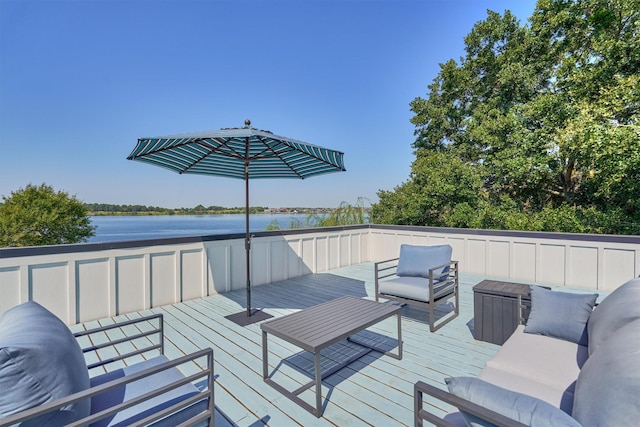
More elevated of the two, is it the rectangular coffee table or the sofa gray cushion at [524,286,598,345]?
the sofa gray cushion at [524,286,598,345]

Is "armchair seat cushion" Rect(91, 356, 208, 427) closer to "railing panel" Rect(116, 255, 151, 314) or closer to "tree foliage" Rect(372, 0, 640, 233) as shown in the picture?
"railing panel" Rect(116, 255, 151, 314)

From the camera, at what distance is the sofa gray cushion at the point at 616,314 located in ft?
4.44

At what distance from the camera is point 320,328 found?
226cm

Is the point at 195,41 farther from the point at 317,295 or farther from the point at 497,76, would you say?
the point at 497,76

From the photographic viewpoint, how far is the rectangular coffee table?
1.99 m

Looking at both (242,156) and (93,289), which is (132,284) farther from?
(242,156)

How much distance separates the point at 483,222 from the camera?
7.74 meters

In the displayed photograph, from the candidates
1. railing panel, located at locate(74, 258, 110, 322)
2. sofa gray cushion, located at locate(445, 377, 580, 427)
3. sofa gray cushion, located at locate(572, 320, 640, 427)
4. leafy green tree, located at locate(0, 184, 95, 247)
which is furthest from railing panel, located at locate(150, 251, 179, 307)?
leafy green tree, located at locate(0, 184, 95, 247)

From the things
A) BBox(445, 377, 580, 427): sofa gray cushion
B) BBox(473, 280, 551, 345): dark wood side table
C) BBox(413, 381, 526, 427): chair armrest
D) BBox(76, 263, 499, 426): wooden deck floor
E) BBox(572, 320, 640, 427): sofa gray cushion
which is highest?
BBox(572, 320, 640, 427): sofa gray cushion

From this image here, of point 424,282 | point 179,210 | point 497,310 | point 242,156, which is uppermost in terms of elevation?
point 242,156

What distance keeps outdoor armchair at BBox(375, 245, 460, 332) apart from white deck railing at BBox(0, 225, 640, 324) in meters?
2.36

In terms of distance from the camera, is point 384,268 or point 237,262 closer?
point 384,268

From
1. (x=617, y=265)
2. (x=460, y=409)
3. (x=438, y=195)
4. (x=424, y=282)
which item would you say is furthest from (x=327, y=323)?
(x=438, y=195)

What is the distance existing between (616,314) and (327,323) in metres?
1.70
